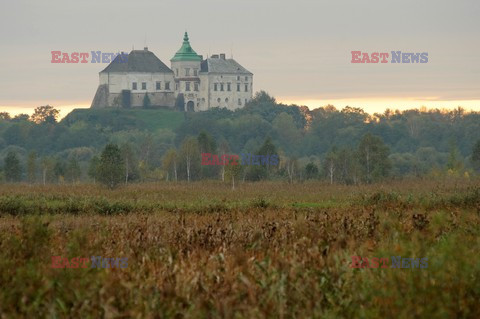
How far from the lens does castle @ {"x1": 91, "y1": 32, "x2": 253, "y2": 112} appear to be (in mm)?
191875


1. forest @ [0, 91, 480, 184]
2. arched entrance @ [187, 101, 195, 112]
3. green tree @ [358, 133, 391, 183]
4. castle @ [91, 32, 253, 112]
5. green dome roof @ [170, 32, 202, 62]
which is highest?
green dome roof @ [170, 32, 202, 62]

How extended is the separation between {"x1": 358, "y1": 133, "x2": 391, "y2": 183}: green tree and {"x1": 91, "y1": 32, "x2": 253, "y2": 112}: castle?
4125 inches

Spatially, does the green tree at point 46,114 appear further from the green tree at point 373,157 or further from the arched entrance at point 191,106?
the green tree at point 373,157

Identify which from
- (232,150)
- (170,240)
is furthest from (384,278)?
(232,150)

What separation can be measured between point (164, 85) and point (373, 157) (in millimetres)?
108343

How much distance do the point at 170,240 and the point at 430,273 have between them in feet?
26.6

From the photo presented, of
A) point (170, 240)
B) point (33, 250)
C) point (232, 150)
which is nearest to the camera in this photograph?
point (33, 250)

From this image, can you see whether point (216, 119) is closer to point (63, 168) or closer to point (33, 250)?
point (63, 168)

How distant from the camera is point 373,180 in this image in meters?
79.7

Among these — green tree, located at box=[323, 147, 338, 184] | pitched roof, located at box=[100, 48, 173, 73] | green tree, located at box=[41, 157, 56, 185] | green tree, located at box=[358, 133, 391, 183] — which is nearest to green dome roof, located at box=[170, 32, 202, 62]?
pitched roof, located at box=[100, 48, 173, 73]

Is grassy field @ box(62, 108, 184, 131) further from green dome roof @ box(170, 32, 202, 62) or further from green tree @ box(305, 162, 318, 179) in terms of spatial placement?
green tree @ box(305, 162, 318, 179)

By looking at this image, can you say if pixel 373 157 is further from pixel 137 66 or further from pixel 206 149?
pixel 137 66

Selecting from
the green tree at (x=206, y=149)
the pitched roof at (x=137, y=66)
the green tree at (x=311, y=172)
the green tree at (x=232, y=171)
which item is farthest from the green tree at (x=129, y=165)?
the pitched roof at (x=137, y=66)

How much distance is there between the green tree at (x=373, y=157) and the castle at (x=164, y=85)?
104779 mm
